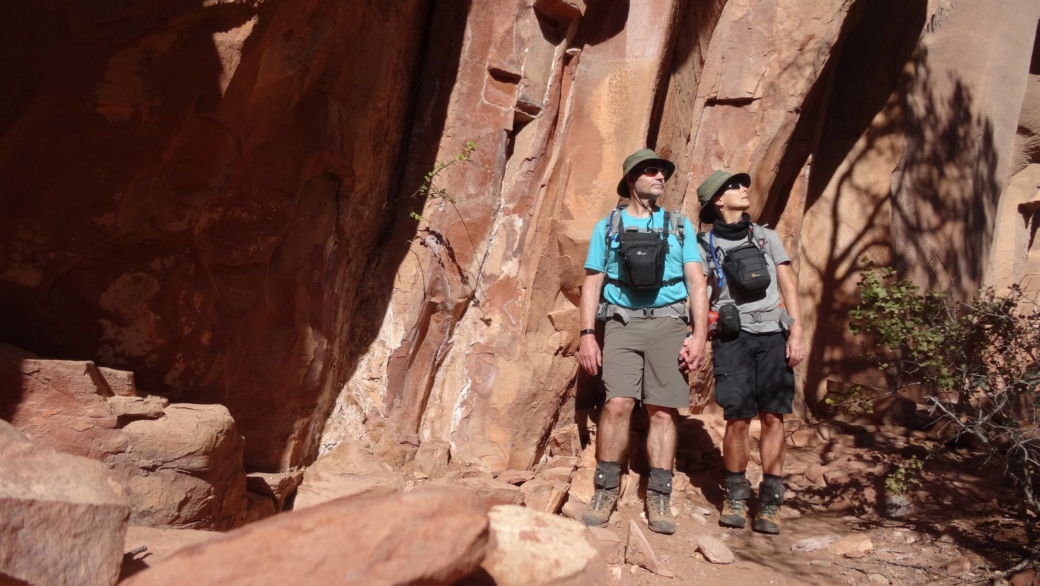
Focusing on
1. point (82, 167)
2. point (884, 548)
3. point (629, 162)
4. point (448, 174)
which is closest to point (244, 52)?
point (82, 167)

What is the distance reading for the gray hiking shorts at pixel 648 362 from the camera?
433cm

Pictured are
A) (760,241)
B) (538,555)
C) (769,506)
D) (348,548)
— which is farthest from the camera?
(760,241)

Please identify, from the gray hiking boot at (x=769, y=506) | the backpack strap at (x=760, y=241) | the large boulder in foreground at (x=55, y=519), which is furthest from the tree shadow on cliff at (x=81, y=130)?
the gray hiking boot at (x=769, y=506)

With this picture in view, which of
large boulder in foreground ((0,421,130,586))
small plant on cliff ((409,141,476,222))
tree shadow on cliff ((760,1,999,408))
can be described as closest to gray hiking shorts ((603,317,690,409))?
small plant on cliff ((409,141,476,222))

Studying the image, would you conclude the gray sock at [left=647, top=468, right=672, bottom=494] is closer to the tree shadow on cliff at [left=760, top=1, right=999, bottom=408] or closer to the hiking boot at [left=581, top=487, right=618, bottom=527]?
the hiking boot at [left=581, top=487, right=618, bottom=527]

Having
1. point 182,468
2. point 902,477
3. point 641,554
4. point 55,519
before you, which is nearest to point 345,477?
point 182,468

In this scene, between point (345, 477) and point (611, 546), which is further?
point (345, 477)

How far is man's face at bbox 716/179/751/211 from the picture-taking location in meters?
4.70

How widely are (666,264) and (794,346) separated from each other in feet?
2.80

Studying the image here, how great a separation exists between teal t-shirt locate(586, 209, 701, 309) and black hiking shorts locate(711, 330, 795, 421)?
425 mm

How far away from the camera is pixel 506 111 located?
499cm

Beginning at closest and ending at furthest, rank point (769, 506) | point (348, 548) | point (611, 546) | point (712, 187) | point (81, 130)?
point (348, 548)
point (81, 130)
point (611, 546)
point (769, 506)
point (712, 187)

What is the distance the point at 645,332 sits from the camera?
14.4 ft

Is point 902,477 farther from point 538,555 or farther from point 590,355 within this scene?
point 538,555
